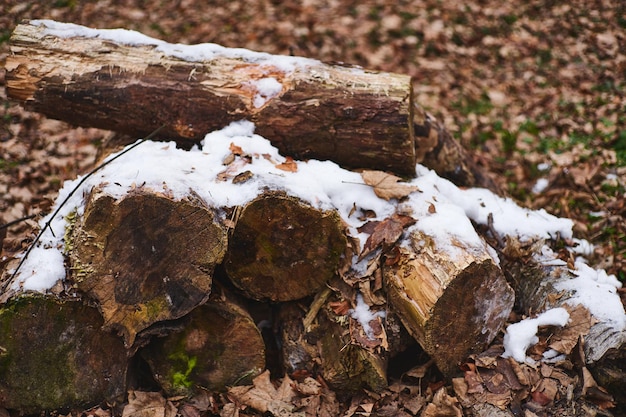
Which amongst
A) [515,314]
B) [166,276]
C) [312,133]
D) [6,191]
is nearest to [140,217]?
[166,276]

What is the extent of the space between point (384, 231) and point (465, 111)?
142 inches

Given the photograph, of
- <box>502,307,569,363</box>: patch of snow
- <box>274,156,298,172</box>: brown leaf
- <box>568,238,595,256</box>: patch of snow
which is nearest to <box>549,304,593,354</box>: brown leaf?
<box>502,307,569,363</box>: patch of snow

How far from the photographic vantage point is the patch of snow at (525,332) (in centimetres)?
311

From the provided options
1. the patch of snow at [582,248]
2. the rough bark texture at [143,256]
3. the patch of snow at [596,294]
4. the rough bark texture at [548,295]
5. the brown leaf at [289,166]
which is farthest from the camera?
the patch of snow at [582,248]

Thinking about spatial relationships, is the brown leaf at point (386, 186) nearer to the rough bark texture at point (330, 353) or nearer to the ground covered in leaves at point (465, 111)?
the rough bark texture at point (330, 353)

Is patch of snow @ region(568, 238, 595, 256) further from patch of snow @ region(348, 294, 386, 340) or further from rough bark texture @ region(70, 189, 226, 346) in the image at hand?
rough bark texture @ region(70, 189, 226, 346)

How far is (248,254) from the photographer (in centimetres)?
302

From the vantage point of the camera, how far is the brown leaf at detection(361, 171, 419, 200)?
338cm

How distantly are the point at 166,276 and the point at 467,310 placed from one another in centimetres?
171

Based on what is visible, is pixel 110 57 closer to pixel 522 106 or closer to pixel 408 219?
pixel 408 219

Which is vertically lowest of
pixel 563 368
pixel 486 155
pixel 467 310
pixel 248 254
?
pixel 486 155

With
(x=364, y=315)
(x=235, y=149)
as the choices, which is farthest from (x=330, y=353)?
(x=235, y=149)

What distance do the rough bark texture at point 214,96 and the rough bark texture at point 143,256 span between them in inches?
43.5

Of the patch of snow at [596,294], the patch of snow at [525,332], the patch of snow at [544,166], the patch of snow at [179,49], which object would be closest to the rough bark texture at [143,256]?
the patch of snow at [179,49]
